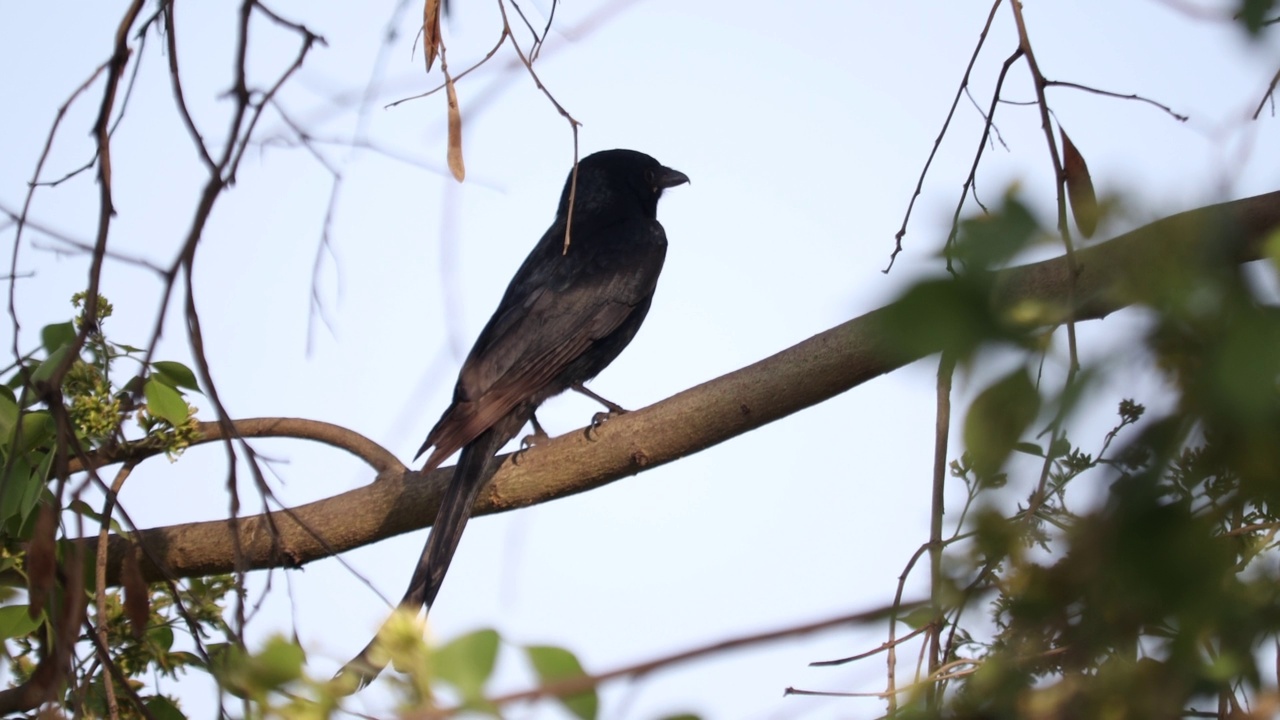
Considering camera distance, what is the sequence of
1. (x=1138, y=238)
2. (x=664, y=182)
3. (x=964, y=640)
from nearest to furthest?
1. (x=1138, y=238)
2. (x=964, y=640)
3. (x=664, y=182)

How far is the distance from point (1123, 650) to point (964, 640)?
1.54 m

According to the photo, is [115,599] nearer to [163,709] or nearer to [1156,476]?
[163,709]

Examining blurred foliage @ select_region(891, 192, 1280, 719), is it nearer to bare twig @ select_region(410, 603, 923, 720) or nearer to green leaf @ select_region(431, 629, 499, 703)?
bare twig @ select_region(410, 603, 923, 720)

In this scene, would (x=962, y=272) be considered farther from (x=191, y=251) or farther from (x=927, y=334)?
(x=191, y=251)

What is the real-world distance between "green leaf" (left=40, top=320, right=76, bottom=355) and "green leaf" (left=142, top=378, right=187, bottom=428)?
0.89 feet

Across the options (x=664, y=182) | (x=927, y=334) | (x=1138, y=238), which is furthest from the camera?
(x=664, y=182)

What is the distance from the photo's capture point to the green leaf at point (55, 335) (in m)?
3.57

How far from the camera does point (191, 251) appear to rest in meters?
2.22

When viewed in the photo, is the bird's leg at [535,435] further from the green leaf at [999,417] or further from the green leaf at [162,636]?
the green leaf at [999,417]

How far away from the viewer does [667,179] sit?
746 cm

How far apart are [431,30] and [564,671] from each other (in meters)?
2.19

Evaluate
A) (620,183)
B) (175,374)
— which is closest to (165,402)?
(175,374)

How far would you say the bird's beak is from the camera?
7.45m

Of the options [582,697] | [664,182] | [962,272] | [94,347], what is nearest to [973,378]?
[962,272]
